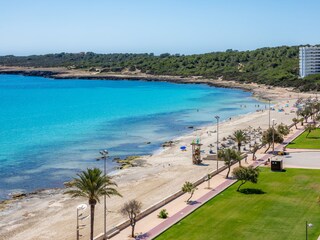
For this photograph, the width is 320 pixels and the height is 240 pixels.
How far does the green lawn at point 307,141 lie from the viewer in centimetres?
6938

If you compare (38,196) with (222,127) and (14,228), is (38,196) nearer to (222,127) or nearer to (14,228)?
(14,228)

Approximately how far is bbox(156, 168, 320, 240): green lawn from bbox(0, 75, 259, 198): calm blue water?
881 inches

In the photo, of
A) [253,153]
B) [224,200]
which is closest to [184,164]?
[253,153]

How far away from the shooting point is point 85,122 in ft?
355

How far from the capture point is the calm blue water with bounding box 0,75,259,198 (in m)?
65.5

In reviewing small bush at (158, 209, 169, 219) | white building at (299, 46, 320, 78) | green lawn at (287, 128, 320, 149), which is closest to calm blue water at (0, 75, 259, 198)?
small bush at (158, 209, 169, 219)

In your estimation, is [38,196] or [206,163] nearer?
[38,196]

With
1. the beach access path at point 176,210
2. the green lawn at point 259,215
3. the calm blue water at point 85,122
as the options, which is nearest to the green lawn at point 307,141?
the beach access path at point 176,210

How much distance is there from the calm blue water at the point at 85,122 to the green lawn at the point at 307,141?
21.5 metres

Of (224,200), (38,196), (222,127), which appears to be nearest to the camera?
(224,200)

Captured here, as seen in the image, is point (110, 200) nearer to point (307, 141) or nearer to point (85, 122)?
point (307, 141)

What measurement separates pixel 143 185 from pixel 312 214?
19.9 metres

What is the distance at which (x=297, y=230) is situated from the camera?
36031 mm

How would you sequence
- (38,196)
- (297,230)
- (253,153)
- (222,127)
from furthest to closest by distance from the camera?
(222,127)
(253,153)
(38,196)
(297,230)
